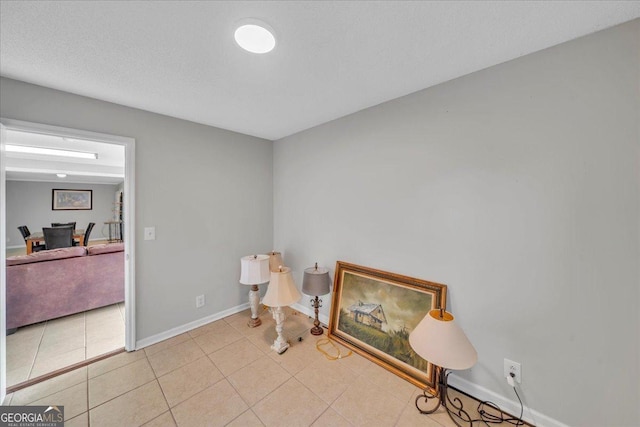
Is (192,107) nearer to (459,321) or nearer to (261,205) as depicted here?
(261,205)

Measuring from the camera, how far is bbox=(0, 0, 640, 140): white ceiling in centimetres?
107

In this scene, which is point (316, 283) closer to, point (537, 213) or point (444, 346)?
point (444, 346)

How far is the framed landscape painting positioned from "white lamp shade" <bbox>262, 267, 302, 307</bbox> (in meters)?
0.50

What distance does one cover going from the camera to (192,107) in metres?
2.15

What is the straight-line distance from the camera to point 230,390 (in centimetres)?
171

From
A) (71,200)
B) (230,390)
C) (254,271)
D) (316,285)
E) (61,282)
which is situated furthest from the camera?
(71,200)

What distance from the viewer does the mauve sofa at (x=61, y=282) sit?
8.10ft

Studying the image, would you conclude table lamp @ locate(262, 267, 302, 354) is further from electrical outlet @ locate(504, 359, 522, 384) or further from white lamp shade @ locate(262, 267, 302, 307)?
electrical outlet @ locate(504, 359, 522, 384)

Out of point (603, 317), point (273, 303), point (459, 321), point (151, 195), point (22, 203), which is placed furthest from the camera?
point (22, 203)

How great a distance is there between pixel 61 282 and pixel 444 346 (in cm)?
407

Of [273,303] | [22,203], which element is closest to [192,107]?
[273,303]

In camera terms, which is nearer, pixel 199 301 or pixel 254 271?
pixel 254 271

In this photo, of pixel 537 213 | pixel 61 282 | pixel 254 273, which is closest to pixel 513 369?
pixel 537 213

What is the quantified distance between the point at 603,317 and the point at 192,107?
130 inches
